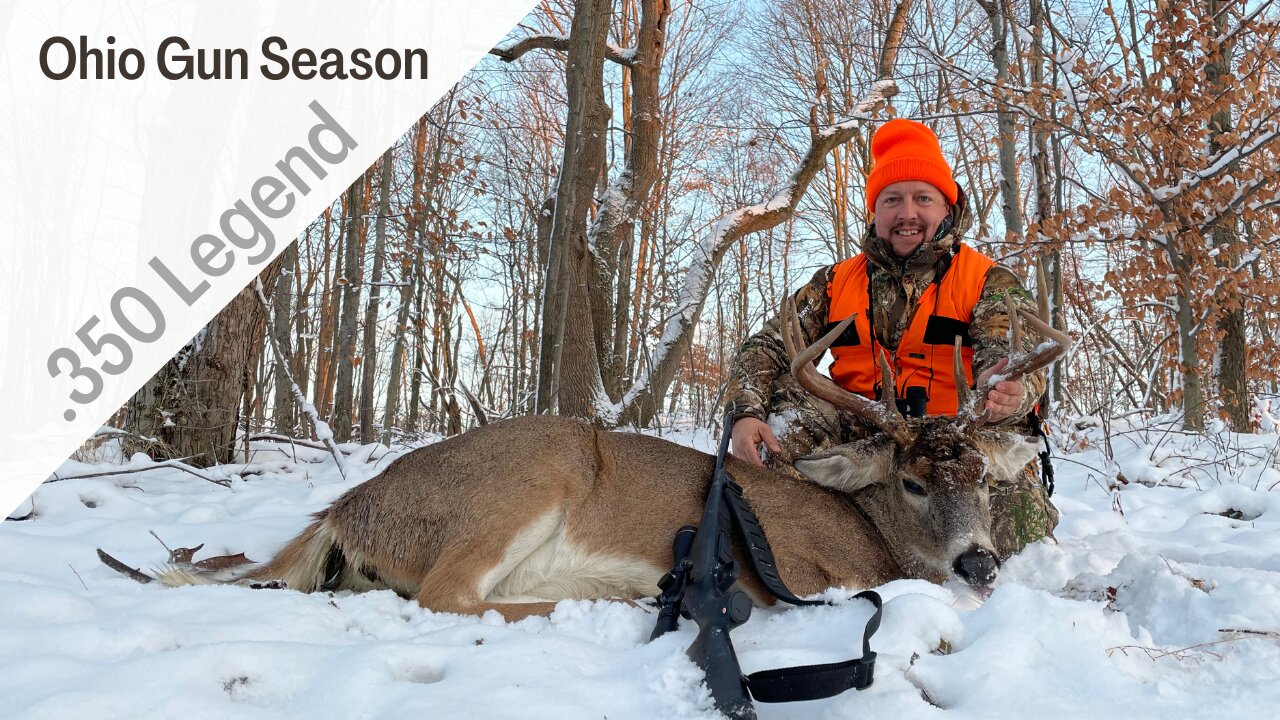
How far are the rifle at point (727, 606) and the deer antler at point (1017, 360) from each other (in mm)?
1030

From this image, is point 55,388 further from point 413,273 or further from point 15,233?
point 15,233

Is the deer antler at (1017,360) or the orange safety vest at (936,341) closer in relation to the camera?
the deer antler at (1017,360)

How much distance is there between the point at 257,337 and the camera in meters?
6.45

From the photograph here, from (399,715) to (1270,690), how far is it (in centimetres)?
204

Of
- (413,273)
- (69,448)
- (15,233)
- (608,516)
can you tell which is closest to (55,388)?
(413,273)

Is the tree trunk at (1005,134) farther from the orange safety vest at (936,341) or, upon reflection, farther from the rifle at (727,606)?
the rifle at (727,606)

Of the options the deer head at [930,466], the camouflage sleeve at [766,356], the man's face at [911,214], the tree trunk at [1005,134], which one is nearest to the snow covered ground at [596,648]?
the deer head at [930,466]

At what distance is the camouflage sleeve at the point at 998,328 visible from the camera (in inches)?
151

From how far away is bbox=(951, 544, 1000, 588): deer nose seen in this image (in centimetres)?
322

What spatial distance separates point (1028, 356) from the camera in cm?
341

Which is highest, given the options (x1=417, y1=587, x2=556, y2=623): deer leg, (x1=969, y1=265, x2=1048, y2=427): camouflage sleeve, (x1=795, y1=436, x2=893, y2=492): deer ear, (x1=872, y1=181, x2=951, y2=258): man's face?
(x1=872, y1=181, x2=951, y2=258): man's face

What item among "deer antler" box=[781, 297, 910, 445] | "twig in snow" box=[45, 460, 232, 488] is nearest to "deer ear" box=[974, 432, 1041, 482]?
"deer antler" box=[781, 297, 910, 445]

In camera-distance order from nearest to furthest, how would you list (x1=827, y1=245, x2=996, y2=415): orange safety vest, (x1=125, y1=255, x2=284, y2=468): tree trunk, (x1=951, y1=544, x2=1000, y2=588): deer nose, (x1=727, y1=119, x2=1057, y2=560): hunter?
(x1=951, y1=544, x2=1000, y2=588): deer nose
(x1=727, y1=119, x2=1057, y2=560): hunter
(x1=827, y1=245, x2=996, y2=415): orange safety vest
(x1=125, y1=255, x2=284, y2=468): tree trunk

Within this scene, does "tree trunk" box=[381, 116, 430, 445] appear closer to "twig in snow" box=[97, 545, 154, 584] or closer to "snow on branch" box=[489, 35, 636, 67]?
"snow on branch" box=[489, 35, 636, 67]
